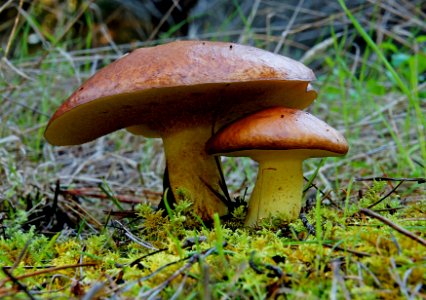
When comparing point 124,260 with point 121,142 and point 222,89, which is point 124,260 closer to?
point 222,89

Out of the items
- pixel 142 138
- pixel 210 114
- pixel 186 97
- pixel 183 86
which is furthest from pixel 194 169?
pixel 142 138

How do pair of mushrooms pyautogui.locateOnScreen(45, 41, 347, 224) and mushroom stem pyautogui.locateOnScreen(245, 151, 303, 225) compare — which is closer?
pair of mushrooms pyautogui.locateOnScreen(45, 41, 347, 224)

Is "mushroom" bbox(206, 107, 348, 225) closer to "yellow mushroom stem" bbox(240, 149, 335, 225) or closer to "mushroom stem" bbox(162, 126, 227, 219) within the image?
"yellow mushroom stem" bbox(240, 149, 335, 225)

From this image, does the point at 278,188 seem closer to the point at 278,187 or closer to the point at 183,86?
the point at 278,187

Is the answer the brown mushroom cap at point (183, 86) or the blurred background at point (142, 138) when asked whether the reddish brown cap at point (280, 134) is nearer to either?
the brown mushroom cap at point (183, 86)

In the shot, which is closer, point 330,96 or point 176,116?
point 176,116

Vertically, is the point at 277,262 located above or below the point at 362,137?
above

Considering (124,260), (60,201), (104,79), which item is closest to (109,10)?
(60,201)

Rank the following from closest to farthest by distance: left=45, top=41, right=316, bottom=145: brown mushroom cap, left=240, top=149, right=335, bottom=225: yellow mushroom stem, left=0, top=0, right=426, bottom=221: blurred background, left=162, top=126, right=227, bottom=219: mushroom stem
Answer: left=45, top=41, right=316, bottom=145: brown mushroom cap < left=240, top=149, right=335, bottom=225: yellow mushroom stem < left=162, top=126, right=227, bottom=219: mushroom stem < left=0, top=0, right=426, bottom=221: blurred background

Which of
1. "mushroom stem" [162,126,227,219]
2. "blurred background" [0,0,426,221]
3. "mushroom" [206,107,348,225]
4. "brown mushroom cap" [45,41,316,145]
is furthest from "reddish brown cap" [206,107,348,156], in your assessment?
"blurred background" [0,0,426,221]
